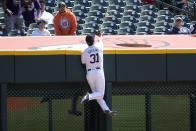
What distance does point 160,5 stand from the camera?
15336 mm

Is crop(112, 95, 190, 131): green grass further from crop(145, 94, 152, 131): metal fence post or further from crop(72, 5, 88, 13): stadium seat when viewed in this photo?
crop(72, 5, 88, 13): stadium seat

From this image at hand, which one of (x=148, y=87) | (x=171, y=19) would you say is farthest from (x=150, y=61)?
(x=171, y=19)

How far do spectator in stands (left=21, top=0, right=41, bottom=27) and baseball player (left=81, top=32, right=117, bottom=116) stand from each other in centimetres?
419

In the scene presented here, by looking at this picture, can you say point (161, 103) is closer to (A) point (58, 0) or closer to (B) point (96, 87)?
(B) point (96, 87)

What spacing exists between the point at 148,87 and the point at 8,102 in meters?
2.11

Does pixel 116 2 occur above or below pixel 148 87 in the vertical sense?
above

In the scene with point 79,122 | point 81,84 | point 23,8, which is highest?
point 23,8

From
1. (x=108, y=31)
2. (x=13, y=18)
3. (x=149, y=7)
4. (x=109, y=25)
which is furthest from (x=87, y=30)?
(x=149, y=7)

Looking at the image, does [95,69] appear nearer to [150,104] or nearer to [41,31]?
[150,104]

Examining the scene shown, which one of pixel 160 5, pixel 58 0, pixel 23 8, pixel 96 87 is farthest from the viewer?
pixel 160 5

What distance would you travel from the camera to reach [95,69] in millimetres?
8680

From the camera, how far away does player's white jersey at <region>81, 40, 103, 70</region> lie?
8.62m

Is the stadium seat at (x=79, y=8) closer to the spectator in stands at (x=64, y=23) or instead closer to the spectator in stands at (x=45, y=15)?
the spectator in stands at (x=45, y=15)

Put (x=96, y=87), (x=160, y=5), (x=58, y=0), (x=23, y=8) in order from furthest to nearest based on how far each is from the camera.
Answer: (x=160, y=5) < (x=58, y=0) < (x=23, y=8) < (x=96, y=87)
